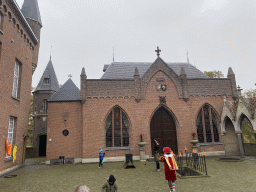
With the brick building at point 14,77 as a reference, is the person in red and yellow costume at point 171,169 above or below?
below

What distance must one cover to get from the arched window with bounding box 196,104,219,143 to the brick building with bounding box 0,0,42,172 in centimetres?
1585

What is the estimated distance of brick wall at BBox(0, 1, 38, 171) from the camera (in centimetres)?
1121

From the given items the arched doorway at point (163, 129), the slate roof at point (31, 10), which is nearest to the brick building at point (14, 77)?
the slate roof at point (31, 10)

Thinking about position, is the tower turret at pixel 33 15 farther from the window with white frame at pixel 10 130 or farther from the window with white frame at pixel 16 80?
the window with white frame at pixel 10 130

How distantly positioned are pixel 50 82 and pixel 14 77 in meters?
12.6

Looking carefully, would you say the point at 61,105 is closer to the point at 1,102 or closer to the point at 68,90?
the point at 68,90

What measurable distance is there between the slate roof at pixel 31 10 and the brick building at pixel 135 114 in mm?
9316

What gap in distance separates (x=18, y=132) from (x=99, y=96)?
7.09m

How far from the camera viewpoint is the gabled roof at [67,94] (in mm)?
16391

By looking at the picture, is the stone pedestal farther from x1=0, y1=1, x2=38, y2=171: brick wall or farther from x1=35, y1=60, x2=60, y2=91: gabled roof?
x1=35, y1=60, x2=60, y2=91: gabled roof

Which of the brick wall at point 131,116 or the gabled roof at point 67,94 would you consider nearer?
the brick wall at point 131,116

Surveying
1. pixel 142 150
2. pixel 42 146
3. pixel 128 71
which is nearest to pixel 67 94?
pixel 128 71

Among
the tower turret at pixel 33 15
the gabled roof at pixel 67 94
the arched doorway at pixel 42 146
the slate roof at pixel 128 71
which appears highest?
the tower turret at pixel 33 15

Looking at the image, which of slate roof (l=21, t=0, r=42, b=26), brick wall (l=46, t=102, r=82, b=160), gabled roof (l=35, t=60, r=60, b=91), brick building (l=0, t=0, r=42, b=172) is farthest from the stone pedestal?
slate roof (l=21, t=0, r=42, b=26)
